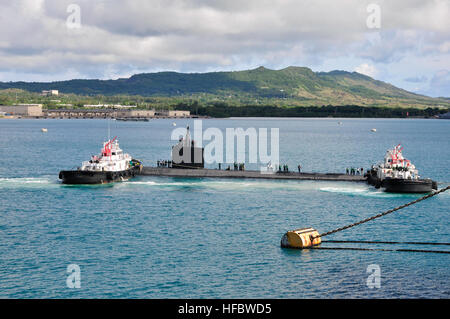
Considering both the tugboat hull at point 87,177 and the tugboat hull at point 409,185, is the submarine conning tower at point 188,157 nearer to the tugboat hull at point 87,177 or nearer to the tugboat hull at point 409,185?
the tugboat hull at point 87,177

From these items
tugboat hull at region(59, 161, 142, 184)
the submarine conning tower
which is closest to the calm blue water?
tugboat hull at region(59, 161, 142, 184)

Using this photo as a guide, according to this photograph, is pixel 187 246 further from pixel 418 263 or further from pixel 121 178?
pixel 121 178

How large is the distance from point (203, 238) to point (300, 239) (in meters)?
8.73

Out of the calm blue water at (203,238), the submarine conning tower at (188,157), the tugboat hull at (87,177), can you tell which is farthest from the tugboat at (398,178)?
the tugboat hull at (87,177)

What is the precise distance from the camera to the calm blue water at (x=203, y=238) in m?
34.8

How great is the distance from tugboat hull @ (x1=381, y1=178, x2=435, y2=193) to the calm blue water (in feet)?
3.48

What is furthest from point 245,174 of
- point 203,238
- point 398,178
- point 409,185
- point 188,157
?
point 203,238

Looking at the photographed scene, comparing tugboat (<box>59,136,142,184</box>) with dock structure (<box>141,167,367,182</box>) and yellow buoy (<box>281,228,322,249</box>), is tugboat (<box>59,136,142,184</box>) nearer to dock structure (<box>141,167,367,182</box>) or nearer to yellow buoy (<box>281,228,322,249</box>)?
dock structure (<box>141,167,367,182</box>)

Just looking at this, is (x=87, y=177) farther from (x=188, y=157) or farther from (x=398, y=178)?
(x=398, y=178)

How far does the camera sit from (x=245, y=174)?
8400 cm

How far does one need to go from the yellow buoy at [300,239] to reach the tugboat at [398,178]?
1157 inches

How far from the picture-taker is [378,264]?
3925cm

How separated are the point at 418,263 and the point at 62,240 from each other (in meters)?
28.1

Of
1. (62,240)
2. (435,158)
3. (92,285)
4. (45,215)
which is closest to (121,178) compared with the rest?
(45,215)
